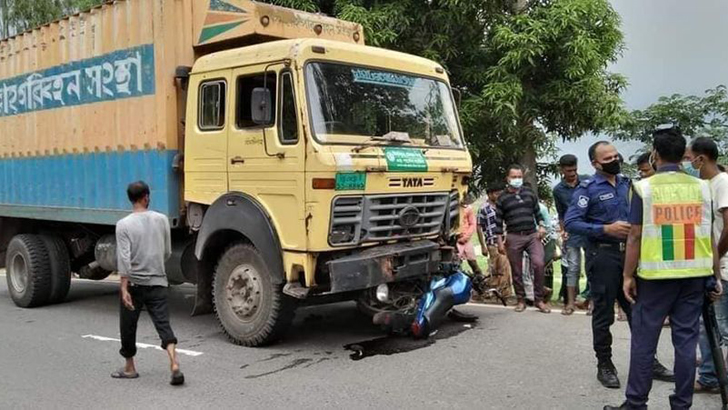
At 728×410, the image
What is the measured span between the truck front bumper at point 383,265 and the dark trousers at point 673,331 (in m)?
2.40

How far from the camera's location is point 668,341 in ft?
20.2

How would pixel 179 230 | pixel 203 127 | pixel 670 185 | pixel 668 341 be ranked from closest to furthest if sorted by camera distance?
Answer: pixel 670 185 < pixel 668 341 < pixel 203 127 < pixel 179 230

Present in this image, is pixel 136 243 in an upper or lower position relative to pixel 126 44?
lower

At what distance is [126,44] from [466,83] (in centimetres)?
479

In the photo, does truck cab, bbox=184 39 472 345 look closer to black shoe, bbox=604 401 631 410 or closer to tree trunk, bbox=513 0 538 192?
black shoe, bbox=604 401 631 410

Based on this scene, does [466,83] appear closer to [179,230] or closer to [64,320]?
[179,230]

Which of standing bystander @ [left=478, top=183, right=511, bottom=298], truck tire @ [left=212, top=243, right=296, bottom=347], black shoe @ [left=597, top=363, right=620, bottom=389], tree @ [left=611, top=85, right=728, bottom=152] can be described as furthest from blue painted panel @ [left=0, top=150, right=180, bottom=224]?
tree @ [left=611, top=85, right=728, bottom=152]

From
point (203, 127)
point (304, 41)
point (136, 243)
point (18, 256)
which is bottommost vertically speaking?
point (18, 256)

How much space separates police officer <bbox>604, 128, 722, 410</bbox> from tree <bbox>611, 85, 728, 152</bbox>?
28.1 feet

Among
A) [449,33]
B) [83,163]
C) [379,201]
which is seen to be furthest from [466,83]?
[83,163]

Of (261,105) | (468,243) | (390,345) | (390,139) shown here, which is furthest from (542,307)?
(261,105)

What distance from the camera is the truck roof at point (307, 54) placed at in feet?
19.1

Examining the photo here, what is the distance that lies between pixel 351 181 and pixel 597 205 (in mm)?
1970

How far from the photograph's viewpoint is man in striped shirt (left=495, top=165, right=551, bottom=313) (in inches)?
304
